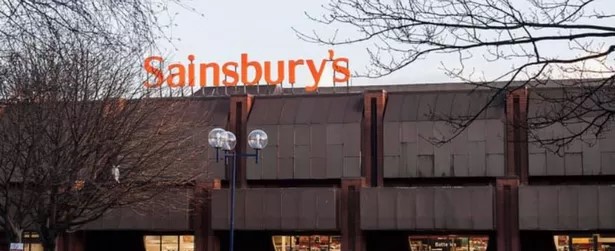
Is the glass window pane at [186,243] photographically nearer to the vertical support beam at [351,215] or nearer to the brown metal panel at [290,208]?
the brown metal panel at [290,208]

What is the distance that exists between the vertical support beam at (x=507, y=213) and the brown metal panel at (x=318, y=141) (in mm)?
9026

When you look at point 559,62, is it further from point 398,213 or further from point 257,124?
Answer: point 257,124

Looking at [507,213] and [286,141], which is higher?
[286,141]

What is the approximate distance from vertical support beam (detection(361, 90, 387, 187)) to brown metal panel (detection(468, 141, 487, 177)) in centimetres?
442

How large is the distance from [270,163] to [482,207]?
11.3m

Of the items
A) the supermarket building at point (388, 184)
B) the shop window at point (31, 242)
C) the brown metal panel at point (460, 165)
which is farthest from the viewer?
the shop window at point (31, 242)

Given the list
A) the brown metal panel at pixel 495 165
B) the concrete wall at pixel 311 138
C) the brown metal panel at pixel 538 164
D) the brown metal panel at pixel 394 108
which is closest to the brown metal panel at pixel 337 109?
the concrete wall at pixel 311 138

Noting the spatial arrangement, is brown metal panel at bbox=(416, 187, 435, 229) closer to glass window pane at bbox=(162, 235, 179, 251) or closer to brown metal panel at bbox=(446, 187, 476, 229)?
brown metal panel at bbox=(446, 187, 476, 229)

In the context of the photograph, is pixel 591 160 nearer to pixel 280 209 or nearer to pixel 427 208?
pixel 427 208

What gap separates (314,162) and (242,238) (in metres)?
6.77

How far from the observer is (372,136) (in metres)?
52.7

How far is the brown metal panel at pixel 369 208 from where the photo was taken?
50.3 meters

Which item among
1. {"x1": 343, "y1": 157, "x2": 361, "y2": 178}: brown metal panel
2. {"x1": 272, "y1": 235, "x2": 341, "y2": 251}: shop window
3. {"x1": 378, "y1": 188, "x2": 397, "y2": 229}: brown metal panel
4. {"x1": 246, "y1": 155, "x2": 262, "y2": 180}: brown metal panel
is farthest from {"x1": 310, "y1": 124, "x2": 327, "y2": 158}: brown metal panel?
{"x1": 272, "y1": 235, "x2": 341, "y2": 251}: shop window

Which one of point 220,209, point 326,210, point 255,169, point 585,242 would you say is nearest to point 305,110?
point 255,169
